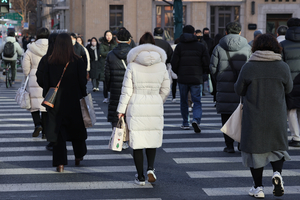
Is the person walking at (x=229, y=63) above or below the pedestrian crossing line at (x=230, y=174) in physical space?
above

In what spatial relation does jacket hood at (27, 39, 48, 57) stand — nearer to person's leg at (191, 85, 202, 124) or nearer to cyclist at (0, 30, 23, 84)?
person's leg at (191, 85, 202, 124)

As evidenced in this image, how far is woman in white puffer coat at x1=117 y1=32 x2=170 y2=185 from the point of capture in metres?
6.30

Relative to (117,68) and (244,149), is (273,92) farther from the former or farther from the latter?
(117,68)

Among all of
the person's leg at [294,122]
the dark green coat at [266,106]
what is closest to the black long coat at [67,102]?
the dark green coat at [266,106]

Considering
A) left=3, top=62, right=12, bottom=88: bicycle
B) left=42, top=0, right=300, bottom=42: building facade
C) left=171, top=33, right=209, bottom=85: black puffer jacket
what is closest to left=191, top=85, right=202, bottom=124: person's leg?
left=171, top=33, right=209, bottom=85: black puffer jacket

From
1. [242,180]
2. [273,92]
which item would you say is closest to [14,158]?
[242,180]

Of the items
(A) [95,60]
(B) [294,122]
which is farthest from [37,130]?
(A) [95,60]

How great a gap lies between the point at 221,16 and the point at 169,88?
86.6ft

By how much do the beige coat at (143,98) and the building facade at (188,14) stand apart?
82.1 ft

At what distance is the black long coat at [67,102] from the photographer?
23.5ft

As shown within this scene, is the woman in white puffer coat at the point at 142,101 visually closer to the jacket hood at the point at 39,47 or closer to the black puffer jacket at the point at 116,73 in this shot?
the black puffer jacket at the point at 116,73

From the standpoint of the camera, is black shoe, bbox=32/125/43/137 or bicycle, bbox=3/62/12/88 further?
bicycle, bbox=3/62/12/88

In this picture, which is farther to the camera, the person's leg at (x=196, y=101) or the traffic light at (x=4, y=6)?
the traffic light at (x=4, y=6)

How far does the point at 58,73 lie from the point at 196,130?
417cm
